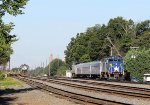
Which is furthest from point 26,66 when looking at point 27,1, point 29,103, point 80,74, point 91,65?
point 29,103

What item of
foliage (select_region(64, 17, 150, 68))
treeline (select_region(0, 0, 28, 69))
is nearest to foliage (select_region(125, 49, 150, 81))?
treeline (select_region(0, 0, 28, 69))

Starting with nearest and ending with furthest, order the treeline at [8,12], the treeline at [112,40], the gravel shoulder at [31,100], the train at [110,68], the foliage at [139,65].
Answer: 1. the gravel shoulder at [31,100]
2. the treeline at [8,12]
3. the train at [110,68]
4. the foliage at [139,65]
5. the treeline at [112,40]

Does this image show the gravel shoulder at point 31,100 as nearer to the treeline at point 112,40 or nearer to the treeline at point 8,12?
the treeline at point 8,12

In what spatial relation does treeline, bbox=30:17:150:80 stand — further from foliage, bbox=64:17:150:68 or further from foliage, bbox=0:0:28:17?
foliage, bbox=0:0:28:17

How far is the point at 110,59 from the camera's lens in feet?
181

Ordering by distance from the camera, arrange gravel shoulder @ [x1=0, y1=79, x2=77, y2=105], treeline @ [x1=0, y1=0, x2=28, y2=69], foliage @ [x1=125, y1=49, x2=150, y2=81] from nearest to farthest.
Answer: gravel shoulder @ [x1=0, y1=79, x2=77, y2=105]
treeline @ [x1=0, y1=0, x2=28, y2=69]
foliage @ [x1=125, y1=49, x2=150, y2=81]

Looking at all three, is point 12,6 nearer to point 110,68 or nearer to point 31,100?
point 31,100

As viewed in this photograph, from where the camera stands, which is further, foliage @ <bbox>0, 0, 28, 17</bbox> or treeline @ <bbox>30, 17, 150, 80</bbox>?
treeline @ <bbox>30, 17, 150, 80</bbox>

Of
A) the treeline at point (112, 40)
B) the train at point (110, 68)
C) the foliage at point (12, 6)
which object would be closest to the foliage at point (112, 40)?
the treeline at point (112, 40)

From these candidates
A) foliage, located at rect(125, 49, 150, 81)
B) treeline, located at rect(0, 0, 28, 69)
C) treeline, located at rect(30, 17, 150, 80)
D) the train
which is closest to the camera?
treeline, located at rect(0, 0, 28, 69)

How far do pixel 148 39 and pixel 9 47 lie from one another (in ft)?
291

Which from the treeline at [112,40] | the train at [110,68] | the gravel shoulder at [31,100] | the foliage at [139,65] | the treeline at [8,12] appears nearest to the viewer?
the gravel shoulder at [31,100]

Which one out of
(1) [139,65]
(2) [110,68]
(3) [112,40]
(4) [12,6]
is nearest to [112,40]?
(3) [112,40]

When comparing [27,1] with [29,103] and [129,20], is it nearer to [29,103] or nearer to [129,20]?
[29,103]
